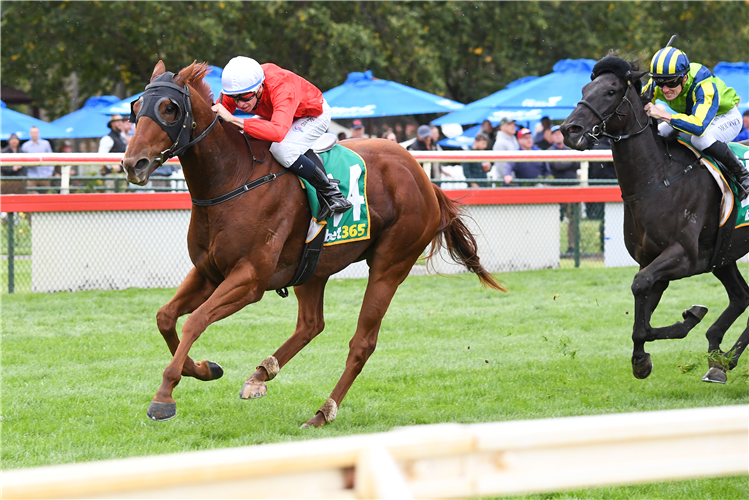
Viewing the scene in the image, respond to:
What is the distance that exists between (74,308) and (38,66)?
16.8 m

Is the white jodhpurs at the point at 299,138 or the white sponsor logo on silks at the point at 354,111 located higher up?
the white jodhpurs at the point at 299,138

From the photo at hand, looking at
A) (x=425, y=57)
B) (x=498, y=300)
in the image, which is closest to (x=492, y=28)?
(x=425, y=57)

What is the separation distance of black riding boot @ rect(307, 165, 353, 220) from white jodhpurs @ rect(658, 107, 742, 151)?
253 cm

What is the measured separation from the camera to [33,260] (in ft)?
31.8

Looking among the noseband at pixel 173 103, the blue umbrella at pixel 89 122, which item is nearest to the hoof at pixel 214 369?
the noseband at pixel 173 103

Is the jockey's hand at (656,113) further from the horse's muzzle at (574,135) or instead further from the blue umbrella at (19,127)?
the blue umbrella at (19,127)

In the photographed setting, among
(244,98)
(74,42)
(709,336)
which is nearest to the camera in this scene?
(244,98)

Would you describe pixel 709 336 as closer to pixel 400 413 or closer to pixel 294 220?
pixel 400 413

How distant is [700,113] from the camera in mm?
5988

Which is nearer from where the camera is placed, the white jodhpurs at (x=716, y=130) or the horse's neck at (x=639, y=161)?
the horse's neck at (x=639, y=161)

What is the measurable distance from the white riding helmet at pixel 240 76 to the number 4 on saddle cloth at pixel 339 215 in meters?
0.62

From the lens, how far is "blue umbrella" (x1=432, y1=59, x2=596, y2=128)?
53.9 feet

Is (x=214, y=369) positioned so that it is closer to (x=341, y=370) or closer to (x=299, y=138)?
(x=299, y=138)

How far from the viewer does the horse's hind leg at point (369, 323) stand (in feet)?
17.5
